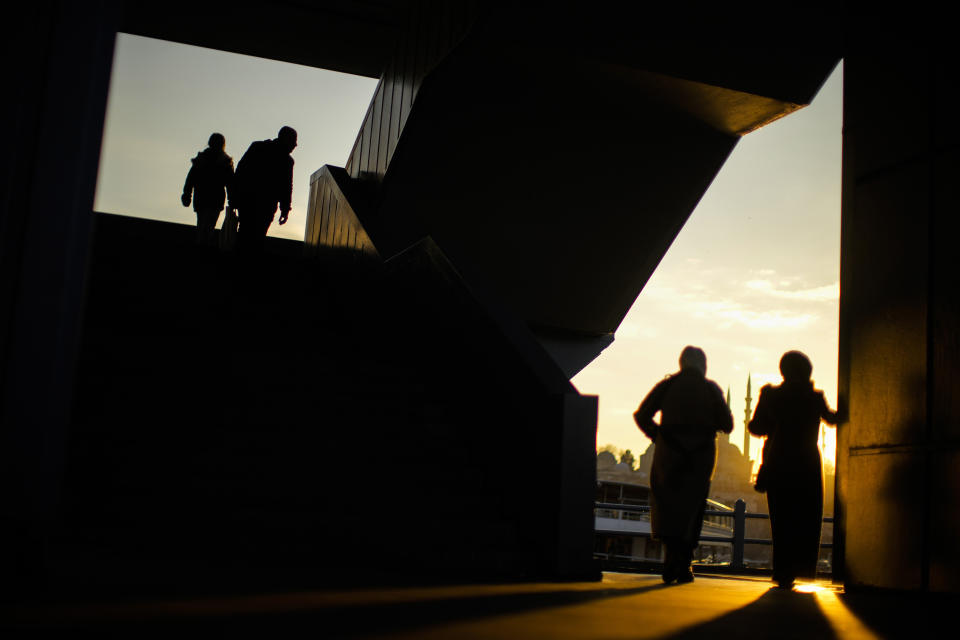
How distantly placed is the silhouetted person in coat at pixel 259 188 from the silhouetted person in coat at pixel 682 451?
14.7 ft

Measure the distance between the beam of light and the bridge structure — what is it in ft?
3.60

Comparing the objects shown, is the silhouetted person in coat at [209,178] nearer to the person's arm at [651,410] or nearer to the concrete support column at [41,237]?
the person's arm at [651,410]

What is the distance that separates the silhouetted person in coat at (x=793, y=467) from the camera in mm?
6324

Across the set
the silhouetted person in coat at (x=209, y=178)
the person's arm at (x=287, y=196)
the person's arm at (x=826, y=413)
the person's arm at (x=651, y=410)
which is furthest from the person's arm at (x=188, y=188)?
the person's arm at (x=826, y=413)

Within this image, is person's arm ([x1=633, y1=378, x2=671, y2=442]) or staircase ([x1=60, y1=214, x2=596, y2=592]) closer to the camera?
staircase ([x1=60, y1=214, x2=596, y2=592])

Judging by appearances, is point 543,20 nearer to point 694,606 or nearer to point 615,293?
point 615,293

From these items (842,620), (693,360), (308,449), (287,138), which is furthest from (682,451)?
(287,138)

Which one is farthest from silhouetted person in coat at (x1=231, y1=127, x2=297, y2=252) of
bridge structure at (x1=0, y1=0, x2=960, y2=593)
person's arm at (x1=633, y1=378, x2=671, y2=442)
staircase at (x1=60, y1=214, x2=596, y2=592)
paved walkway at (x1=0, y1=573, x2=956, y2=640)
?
paved walkway at (x1=0, y1=573, x2=956, y2=640)

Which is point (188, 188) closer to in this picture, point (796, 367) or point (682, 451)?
point (682, 451)

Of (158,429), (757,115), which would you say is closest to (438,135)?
(757,115)

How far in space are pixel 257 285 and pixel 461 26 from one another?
413 centimetres

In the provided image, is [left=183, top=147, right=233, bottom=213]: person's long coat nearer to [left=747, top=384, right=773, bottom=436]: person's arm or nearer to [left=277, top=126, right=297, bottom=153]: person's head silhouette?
[left=277, top=126, right=297, bottom=153]: person's head silhouette

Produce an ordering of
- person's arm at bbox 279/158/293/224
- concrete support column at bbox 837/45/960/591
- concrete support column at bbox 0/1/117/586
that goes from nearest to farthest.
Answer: concrete support column at bbox 0/1/117/586, concrete support column at bbox 837/45/960/591, person's arm at bbox 279/158/293/224

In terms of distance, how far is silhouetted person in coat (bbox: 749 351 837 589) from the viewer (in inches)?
249
